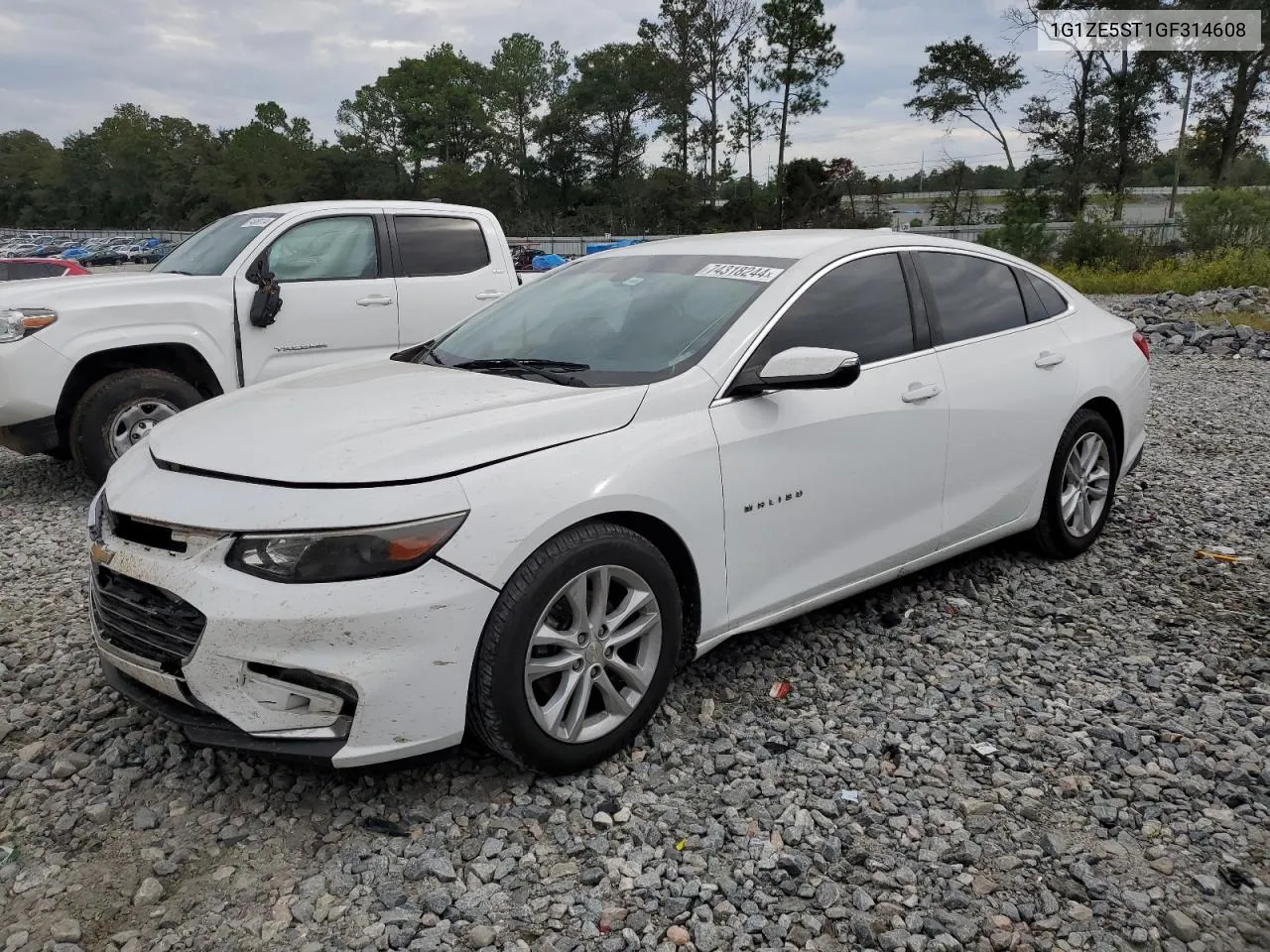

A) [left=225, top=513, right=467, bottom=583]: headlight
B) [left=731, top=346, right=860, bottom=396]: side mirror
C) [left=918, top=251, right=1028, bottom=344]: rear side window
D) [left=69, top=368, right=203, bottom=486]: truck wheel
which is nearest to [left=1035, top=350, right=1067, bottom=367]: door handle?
[left=918, top=251, right=1028, bottom=344]: rear side window

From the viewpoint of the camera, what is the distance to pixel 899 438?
147 inches

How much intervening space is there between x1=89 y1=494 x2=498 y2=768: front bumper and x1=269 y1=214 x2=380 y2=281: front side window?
450cm

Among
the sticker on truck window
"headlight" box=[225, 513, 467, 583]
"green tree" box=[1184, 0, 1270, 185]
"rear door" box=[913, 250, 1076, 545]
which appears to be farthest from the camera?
"green tree" box=[1184, 0, 1270, 185]

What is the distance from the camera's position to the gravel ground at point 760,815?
2.41 meters

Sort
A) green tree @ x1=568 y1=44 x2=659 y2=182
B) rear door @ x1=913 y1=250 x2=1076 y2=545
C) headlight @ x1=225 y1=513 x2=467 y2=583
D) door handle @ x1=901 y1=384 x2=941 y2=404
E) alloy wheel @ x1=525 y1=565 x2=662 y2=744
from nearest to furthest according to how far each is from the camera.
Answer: headlight @ x1=225 y1=513 x2=467 y2=583 < alloy wheel @ x1=525 y1=565 x2=662 y2=744 < door handle @ x1=901 y1=384 x2=941 y2=404 < rear door @ x1=913 y1=250 x2=1076 y2=545 < green tree @ x1=568 y1=44 x2=659 y2=182

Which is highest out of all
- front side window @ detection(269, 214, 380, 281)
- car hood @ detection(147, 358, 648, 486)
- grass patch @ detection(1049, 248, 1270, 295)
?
front side window @ detection(269, 214, 380, 281)

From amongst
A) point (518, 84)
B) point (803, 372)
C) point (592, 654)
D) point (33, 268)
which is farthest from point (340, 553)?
point (518, 84)

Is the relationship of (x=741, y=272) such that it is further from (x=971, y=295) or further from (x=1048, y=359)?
(x=1048, y=359)

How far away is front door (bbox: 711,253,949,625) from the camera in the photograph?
3266 millimetres

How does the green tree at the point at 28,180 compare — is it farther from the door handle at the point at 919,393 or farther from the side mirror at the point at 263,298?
the door handle at the point at 919,393

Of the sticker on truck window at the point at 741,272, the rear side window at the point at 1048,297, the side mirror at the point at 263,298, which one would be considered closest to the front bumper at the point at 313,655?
the sticker on truck window at the point at 741,272

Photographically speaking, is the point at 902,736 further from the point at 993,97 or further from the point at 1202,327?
the point at 993,97

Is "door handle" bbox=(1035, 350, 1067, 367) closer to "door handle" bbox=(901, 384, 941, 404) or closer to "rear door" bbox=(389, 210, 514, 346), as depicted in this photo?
"door handle" bbox=(901, 384, 941, 404)

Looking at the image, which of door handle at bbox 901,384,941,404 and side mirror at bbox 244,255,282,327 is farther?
side mirror at bbox 244,255,282,327
